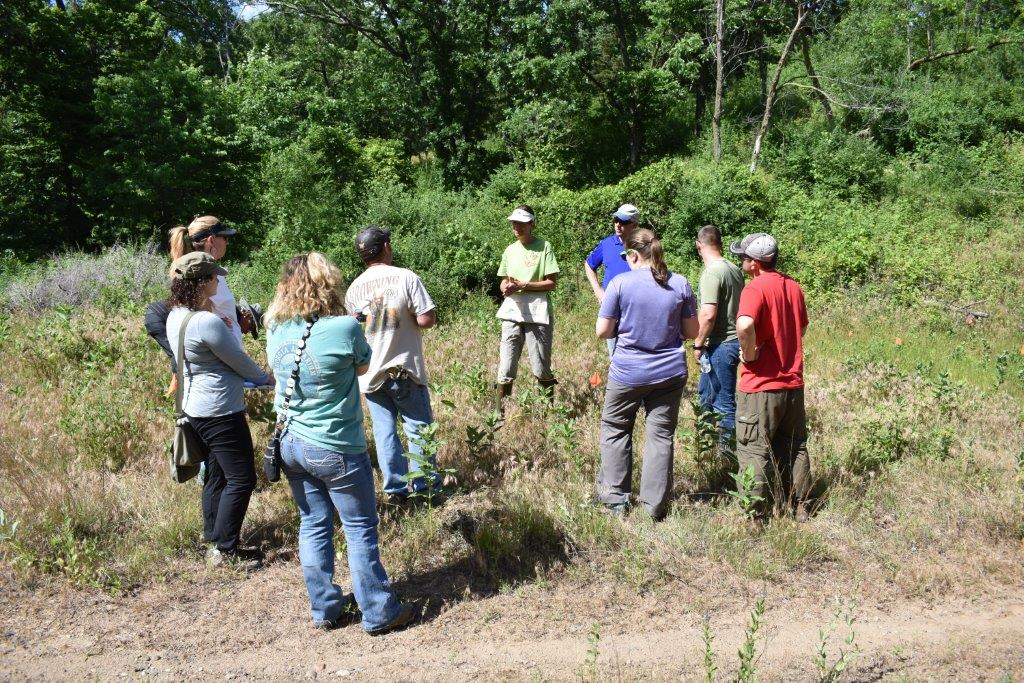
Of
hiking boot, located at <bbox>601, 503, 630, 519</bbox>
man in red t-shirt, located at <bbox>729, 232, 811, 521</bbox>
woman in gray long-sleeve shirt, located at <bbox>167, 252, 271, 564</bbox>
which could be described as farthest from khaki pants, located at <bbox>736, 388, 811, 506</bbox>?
woman in gray long-sleeve shirt, located at <bbox>167, 252, 271, 564</bbox>

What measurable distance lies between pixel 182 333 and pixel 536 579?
241 centimetres

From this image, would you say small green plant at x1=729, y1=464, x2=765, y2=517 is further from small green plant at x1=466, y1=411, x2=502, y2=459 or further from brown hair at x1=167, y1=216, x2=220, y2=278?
brown hair at x1=167, y1=216, x2=220, y2=278

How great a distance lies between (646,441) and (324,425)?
2.12 m

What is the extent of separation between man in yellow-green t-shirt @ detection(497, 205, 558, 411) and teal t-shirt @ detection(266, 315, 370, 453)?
2842 mm

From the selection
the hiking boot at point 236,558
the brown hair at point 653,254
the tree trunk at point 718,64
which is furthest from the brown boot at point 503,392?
the tree trunk at point 718,64

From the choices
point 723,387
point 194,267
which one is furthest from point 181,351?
point 723,387

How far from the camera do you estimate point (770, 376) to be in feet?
15.7

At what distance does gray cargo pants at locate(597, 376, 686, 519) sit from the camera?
492 centimetres

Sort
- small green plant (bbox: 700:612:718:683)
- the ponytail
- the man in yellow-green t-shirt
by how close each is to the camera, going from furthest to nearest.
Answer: the man in yellow-green t-shirt
the ponytail
small green plant (bbox: 700:612:718:683)

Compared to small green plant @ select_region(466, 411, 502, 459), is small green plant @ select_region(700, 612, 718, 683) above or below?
below

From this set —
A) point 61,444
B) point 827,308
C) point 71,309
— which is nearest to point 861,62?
point 827,308

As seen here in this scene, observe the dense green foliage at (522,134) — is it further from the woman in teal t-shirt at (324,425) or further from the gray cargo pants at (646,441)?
the woman in teal t-shirt at (324,425)

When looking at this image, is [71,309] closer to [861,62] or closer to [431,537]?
[431,537]

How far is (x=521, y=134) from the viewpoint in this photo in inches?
802
